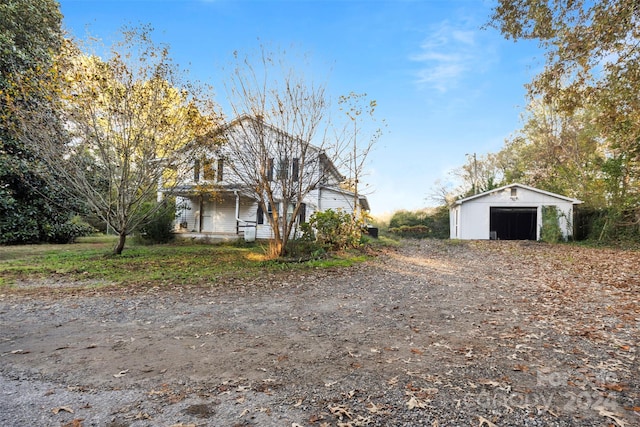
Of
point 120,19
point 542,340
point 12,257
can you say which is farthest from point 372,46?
point 12,257

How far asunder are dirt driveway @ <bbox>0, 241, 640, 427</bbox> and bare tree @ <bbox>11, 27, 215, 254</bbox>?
16.8 ft

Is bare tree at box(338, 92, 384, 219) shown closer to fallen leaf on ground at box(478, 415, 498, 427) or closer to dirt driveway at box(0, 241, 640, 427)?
dirt driveway at box(0, 241, 640, 427)

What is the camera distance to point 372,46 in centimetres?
1223

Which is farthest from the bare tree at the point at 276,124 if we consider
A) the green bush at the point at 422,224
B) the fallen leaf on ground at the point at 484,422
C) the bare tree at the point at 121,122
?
the green bush at the point at 422,224

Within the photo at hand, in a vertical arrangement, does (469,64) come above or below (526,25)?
above

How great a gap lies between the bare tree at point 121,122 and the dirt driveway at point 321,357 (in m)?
5.11

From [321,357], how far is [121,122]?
10.4 meters

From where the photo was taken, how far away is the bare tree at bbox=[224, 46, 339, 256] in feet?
36.7

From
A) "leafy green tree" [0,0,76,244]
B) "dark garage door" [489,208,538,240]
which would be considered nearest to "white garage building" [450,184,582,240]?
"dark garage door" [489,208,538,240]

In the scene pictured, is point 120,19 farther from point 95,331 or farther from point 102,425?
point 102,425

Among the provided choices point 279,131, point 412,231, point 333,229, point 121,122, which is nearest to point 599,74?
point 333,229

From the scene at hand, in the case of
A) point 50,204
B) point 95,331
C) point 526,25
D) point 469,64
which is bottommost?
point 95,331

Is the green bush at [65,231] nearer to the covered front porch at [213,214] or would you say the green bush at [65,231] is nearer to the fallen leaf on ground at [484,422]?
the covered front porch at [213,214]

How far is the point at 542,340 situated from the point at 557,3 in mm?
7917
